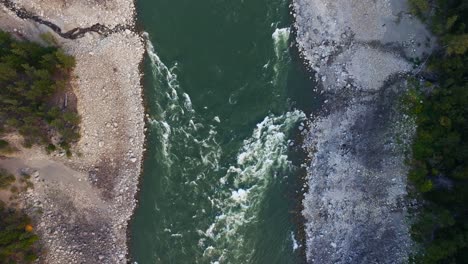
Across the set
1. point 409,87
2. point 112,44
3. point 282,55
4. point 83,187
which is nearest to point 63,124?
point 83,187

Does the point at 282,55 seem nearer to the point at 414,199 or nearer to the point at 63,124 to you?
the point at 414,199

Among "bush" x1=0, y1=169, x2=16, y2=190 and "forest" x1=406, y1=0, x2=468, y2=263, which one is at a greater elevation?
"forest" x1=406, y1=0, x2=468, y2=263

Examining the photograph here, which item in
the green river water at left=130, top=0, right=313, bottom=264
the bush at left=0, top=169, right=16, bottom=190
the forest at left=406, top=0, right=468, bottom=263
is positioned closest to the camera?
the forest at left=406, top=0, right=468, bottom=263

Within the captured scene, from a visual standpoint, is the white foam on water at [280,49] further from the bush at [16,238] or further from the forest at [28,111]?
the bush at [16,238]

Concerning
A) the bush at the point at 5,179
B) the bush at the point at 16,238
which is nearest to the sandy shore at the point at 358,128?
the bush at the point at 16,238

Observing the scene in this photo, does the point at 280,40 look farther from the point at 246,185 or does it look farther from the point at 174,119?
the point at 246,185

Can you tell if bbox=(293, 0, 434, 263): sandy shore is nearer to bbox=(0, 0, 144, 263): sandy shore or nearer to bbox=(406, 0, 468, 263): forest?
bbox=(406, 0, 468, 263): forest

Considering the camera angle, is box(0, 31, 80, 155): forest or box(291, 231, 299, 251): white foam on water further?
box(291, 231, 299, 251): white foam on water

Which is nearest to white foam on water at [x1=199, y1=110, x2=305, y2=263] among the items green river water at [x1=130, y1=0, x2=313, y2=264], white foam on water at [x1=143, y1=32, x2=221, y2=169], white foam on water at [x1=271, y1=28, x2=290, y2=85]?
green river water at [x1=130, y1=0, x2=313, y2=264]
